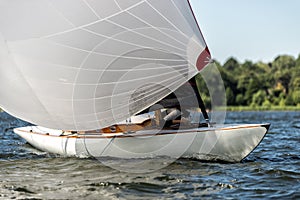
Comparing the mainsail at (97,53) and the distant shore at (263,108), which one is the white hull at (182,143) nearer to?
the mainsail at (97,53)

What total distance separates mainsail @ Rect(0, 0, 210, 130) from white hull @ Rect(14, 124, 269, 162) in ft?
1.79

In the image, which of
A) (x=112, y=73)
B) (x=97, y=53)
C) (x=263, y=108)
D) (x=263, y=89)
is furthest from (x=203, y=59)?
(x=263, y=89)

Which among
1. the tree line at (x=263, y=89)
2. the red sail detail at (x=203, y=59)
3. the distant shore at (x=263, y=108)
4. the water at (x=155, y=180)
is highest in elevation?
the tree line at (x=263, y=89)

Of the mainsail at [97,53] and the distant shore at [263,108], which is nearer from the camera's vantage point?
the mainsail at [97,53]

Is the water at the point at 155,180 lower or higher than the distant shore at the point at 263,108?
lower

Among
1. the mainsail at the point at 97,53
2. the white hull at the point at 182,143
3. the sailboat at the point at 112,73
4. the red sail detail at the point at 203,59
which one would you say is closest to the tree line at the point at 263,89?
the white hull at the point at 182,143

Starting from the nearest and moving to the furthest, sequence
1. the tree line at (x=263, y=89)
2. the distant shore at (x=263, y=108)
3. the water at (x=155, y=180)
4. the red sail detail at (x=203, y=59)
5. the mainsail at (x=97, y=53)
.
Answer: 1. the water at (x=155, y=180)
2. the mainsail at (x=97, y=53)
3. the red sail detail at (x=203, y=59)
4. the distant shore at (x=263, y=108)
5. the tree line at (x=263, y=89)

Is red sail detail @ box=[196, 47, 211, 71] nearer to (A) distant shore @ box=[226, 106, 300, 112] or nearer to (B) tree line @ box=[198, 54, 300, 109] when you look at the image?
(A) distant shore @ box=[226, 106, 300, 112]

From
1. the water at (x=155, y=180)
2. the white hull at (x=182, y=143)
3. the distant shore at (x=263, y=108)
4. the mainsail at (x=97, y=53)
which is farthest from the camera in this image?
the distant shore at (x=263, y=108)

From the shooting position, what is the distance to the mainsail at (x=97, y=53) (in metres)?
7.68

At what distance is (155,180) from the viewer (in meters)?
7.47

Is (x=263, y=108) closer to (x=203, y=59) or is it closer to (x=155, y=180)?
(x=203, y=59)

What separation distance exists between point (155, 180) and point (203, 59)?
2246mm

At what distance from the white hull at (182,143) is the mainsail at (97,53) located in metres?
0.55
